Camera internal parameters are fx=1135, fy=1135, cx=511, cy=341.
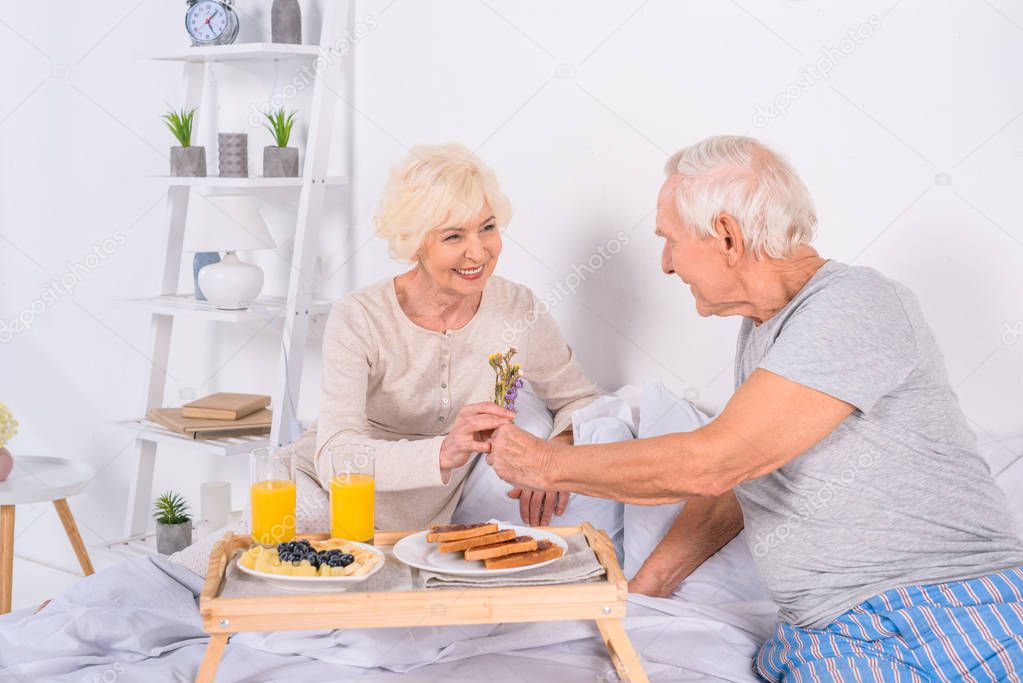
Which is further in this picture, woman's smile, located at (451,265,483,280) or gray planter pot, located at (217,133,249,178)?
gray planter pot, located at (217,133,249,178)

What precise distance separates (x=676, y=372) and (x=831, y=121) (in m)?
0.62

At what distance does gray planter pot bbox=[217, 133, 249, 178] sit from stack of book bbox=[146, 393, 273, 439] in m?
0.59

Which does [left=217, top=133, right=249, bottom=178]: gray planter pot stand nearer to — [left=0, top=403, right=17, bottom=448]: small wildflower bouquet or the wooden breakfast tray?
[left=0, top=403, right=17, bottom=448]: small wildflower bouquet

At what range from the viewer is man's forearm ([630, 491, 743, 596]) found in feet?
6.60

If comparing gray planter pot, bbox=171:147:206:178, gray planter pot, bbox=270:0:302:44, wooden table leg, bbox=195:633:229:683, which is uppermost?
gray planter pot, bbox=270:0:302:44

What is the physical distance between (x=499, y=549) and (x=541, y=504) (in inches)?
23.6

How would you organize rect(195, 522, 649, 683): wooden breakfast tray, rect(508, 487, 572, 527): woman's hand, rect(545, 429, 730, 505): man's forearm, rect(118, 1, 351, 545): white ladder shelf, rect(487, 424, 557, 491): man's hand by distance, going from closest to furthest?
rect(195, 522, 649, 683): wooden breakfast tray < rect(545, 429, 730, 505): man's forearm < rect(487, 424, 557, 491): man's hand < rect(508, 487, 572, 527): woman's hand < rect(118, 1, 351, 545): white ladder shelf

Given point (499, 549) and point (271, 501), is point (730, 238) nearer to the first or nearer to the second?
point (499, 549)

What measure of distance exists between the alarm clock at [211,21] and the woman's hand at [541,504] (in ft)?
5.05

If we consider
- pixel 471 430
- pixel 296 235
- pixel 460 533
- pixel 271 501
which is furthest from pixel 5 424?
pixel 460 533

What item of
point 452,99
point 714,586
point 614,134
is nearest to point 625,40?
point 614,134

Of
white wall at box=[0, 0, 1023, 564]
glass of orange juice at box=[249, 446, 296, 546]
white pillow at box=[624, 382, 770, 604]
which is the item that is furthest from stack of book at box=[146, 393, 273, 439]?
glass of orange juice at box=[249, 446, 296, 546]

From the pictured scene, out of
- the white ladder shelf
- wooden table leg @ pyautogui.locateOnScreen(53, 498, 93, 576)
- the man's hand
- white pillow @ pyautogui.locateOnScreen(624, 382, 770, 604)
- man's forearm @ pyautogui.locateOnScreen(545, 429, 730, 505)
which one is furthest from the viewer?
wooden table leg @ pyautogui.locateOnScreen(53, 498, 93, 576)

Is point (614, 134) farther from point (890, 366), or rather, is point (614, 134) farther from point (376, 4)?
point (890, 366)
